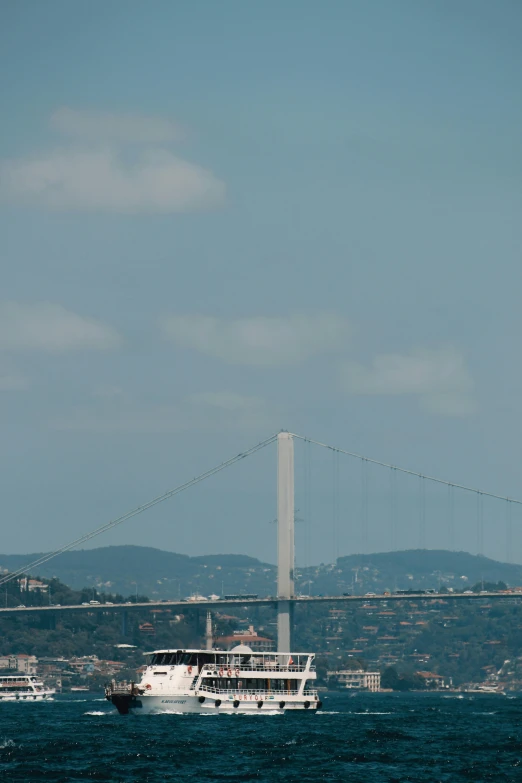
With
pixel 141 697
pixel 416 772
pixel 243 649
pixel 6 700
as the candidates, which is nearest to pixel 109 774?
pixel 416 772

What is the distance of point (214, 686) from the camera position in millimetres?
92312

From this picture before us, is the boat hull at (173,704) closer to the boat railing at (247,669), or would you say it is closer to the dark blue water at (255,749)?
the dark blue water at (255,749)

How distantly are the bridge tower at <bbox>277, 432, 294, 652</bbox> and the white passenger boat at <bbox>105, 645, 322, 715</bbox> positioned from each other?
4936cm

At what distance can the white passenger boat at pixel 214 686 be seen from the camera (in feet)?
297

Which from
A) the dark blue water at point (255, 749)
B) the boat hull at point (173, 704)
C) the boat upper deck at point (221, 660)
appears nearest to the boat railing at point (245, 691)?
the boat hull at point (173, 704)

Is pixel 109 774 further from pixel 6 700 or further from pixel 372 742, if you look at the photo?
pixel 6 700

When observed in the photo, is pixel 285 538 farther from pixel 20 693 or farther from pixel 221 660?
pixel 221 660

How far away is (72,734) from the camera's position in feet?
244

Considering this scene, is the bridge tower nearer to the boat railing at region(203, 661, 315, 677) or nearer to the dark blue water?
the boat railing at region(203, 661, 315, 677)

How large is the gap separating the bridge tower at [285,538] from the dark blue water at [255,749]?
57724 mm

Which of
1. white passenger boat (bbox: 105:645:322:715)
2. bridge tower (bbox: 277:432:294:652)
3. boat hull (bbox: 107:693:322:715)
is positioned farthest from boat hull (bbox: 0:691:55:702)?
boat hull (bbox: 107:693:322:715)

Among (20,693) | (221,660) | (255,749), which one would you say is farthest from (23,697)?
(255,749)

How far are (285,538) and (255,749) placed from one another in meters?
92.5

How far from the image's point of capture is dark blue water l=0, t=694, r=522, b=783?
54.7 m
